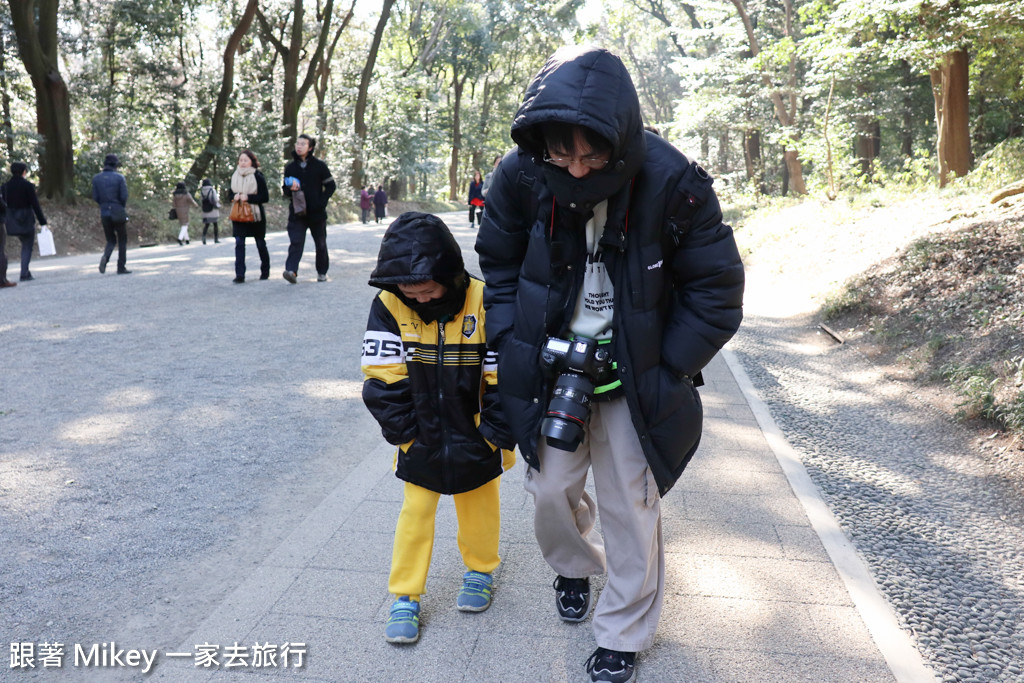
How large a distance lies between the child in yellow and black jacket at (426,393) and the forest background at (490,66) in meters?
4.17

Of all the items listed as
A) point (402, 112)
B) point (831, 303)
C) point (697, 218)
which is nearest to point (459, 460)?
point (697, 218)

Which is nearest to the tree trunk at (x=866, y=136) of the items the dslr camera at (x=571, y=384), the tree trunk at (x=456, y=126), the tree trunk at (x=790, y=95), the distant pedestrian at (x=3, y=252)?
the tree trunk at (x=790, y=95)

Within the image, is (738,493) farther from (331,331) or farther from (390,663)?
(331,331)

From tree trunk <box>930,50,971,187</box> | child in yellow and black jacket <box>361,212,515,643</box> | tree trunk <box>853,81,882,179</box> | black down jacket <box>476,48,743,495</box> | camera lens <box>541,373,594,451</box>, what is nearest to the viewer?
black down jacket <box>476,48,743,495</box>

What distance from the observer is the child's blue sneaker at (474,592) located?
10.9ft

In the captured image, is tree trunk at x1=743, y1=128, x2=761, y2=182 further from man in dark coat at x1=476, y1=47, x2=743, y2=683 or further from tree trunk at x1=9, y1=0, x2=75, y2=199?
man in dark coat at x1=476, y1=47, x2=743, y2=683

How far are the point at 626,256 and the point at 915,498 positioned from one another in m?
3.13

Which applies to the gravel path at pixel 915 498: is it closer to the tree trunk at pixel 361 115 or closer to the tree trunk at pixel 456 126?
the tree trunk at pixel 361 115

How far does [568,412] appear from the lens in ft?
8.69

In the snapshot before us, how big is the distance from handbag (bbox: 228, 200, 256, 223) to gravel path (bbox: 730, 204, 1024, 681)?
6917mm

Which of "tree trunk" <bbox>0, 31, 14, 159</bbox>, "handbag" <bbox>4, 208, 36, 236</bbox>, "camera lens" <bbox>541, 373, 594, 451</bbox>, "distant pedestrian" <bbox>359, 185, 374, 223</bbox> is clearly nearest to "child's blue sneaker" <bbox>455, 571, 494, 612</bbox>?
"camera lens" <bbox>541, 373, 594, 451</bbox>

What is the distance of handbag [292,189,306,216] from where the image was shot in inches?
441

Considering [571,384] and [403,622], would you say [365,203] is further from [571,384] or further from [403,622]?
[571,384]

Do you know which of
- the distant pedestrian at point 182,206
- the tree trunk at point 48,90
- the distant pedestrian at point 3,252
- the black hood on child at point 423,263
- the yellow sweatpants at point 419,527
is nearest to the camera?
the black hood on child at point 423,263
